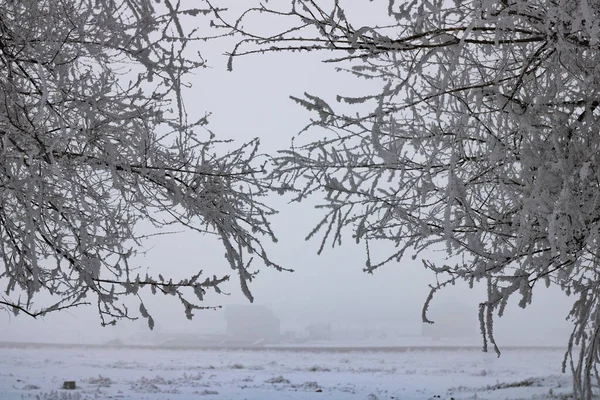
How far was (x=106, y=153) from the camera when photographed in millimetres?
3422

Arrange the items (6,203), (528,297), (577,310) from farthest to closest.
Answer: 1. (6,203)
2. (577,310)
3. (528,297)

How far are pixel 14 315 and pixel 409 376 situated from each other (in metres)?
16.0

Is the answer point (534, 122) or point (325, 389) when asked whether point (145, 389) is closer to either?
point (325, 389)

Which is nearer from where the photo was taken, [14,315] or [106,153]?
[106,153]

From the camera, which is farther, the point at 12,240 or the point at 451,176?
the point at 12,240

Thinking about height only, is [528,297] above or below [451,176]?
below

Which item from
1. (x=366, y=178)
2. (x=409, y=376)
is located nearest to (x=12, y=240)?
(x=366, y=178)

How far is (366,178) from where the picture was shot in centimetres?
333

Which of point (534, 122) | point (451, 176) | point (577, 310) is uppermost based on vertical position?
point (534, 122)

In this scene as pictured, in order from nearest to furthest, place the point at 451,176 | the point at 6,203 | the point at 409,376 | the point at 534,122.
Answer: the point at 451,176 < the point at 534,122 < the point at 6,203 < the point at 409,376

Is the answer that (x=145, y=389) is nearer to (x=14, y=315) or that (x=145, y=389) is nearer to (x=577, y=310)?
(x=14, y=315)

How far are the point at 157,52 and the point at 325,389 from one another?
11196mm

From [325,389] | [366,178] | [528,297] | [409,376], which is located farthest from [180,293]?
[409,376]

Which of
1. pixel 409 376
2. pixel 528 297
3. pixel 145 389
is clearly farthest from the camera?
pixel 409 376
